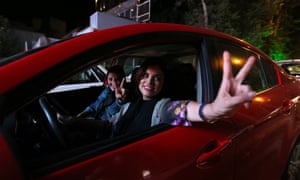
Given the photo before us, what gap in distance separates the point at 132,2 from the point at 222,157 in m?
16.1

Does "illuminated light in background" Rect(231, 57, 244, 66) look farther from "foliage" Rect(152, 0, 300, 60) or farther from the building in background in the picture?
"foliage" Rect(152, 0, 300, 60)

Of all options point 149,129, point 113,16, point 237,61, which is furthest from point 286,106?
point 113,16

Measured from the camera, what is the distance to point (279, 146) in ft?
6.48

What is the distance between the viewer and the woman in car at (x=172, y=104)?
3.49 ft

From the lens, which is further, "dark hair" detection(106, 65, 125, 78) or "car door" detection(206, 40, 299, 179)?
"dark hair" detection(106, 65, 125, 78)

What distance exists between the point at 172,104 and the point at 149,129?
0.23m

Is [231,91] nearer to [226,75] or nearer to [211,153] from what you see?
[226,75]

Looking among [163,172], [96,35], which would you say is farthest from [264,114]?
[96,35]

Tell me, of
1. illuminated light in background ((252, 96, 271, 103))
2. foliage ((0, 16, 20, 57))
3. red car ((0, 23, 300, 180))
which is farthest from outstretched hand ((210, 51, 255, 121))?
foliage ((0, 16, 20, 57))

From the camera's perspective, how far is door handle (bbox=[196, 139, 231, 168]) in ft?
4.24

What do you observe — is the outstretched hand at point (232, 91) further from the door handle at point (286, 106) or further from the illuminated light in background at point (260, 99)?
the door handle at point (286, 106)

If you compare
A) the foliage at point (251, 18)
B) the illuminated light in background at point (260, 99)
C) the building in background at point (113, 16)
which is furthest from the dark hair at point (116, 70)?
the foliage at point (251, 18)

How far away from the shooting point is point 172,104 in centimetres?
143

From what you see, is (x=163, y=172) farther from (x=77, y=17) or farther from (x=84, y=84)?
(x=77, y=17)
